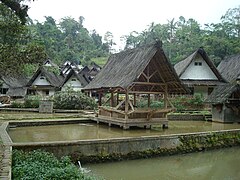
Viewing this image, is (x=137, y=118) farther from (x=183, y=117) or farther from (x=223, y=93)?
(x=223, y=93)

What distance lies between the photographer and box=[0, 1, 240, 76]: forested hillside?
26.6 ft

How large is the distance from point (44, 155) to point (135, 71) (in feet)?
25.6

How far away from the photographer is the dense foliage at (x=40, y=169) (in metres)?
6.54

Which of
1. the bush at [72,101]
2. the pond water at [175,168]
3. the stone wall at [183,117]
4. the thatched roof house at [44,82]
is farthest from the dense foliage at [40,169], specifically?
the thatched roof house at [44,82]

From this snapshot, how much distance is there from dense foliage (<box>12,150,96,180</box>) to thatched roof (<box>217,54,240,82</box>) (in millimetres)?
25367

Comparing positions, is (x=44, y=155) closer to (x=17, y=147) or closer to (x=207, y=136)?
(x=17, y=147)

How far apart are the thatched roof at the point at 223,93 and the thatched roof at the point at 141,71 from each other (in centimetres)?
417

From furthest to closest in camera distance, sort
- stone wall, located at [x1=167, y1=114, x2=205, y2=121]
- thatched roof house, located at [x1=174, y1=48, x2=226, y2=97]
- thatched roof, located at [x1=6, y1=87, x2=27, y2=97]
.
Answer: thatched roof, located at [x1=6, y1=87, x2=27, y2=97]
thatched roof house, located at [x1=174, y1=48, x2=226, y2=97]
stone wall, located at [x1=167, y1=114, x2=205, y2=121]

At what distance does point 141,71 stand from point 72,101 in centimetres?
1347

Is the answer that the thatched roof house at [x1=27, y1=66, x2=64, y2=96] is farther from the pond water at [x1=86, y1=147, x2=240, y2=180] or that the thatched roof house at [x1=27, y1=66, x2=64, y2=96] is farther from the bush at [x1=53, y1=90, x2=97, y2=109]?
the pond water at [x1=86, y1=147, x2=240, y2=180]

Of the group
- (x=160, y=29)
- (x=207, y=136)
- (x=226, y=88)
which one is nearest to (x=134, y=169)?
(x=207, y=136)

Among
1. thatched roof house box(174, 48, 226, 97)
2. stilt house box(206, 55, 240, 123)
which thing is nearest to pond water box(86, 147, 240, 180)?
stilt house box(206, 55, 240, 123)

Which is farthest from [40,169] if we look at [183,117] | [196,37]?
[196,37]

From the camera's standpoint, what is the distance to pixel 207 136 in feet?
43.1
